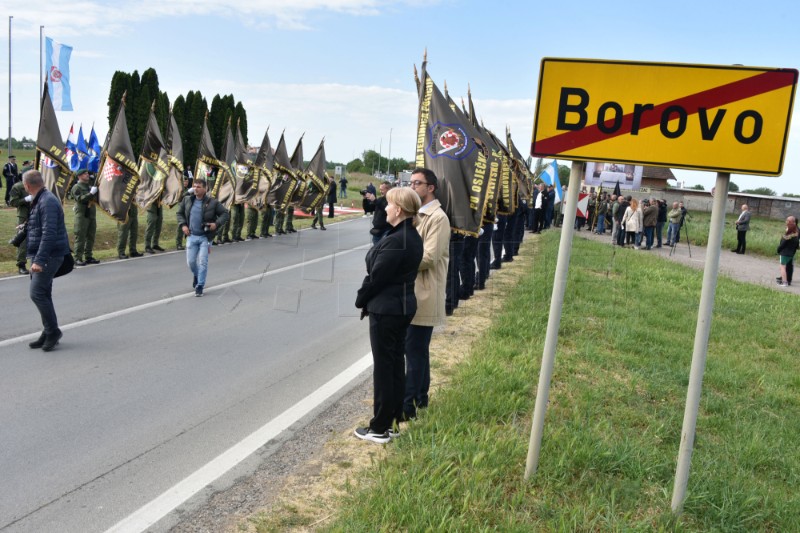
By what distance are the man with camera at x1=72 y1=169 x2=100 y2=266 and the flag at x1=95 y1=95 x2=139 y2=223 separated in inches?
23.0

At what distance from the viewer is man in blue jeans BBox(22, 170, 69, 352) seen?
7270 mm

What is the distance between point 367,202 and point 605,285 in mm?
5012

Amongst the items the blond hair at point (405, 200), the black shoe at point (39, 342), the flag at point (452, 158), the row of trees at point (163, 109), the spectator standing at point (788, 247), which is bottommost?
the black shoe at point (39, 342)

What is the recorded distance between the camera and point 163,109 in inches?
1854

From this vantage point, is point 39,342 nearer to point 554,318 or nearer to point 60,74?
point 554,318

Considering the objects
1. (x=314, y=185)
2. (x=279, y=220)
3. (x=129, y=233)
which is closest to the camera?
(x=129, y=233)

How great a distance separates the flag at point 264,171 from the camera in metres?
21.3

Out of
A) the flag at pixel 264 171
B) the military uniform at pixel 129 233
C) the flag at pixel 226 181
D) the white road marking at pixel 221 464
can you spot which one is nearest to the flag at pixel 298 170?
the flag at pixel 264 171

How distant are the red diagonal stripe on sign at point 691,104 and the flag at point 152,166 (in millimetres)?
14122

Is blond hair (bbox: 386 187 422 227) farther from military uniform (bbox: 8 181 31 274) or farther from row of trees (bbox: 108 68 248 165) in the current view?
row of trees (bbox: 108 68 248 165)

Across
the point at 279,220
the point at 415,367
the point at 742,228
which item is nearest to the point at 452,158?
the point at 415,367

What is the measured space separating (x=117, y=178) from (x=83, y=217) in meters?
1.43

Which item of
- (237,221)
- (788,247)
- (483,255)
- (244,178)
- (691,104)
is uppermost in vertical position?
(691,104)

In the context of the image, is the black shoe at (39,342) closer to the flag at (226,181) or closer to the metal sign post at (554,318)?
the metal sign post at (554,318)
